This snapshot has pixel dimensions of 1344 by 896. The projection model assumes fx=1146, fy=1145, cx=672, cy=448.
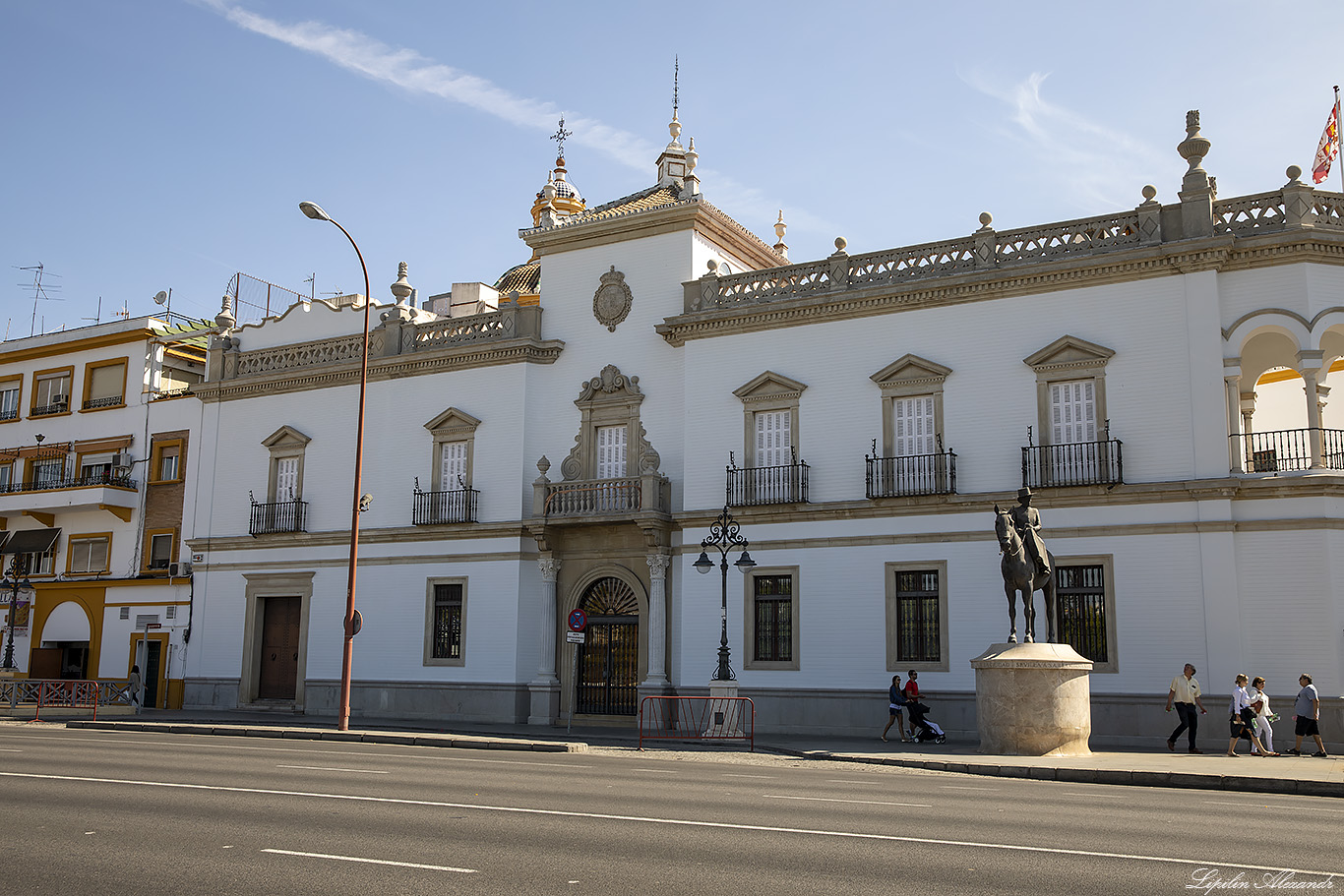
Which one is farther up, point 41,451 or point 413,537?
point 41,451

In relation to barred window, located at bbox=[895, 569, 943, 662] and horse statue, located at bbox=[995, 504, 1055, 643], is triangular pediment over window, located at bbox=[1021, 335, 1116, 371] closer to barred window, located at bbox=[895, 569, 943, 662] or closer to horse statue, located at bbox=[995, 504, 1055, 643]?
barred window, located at bbox=[895, 569, 943, 662]

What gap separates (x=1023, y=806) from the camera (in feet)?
40.4

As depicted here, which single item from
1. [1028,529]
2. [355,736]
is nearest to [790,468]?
[1028,529]

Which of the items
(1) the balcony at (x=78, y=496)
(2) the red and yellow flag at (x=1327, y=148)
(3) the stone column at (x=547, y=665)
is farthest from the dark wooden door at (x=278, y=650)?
(2) the red and yellow flag at (x=1327, y=148)

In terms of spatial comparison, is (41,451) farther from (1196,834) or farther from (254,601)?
(1196,834)

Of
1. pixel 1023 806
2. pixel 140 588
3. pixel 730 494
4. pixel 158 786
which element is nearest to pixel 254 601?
pixel 140 588

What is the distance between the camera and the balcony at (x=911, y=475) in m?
25.6

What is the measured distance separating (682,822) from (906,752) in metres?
11.6

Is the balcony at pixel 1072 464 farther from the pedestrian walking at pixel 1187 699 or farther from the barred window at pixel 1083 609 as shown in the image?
the pedestrian walking at pixel 1187 699

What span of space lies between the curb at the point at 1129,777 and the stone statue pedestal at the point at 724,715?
17.4 ft

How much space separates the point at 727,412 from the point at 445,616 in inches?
390

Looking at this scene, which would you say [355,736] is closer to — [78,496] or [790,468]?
[790,468]

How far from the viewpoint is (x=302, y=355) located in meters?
35.7

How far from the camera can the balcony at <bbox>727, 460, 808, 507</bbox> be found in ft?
89.5
